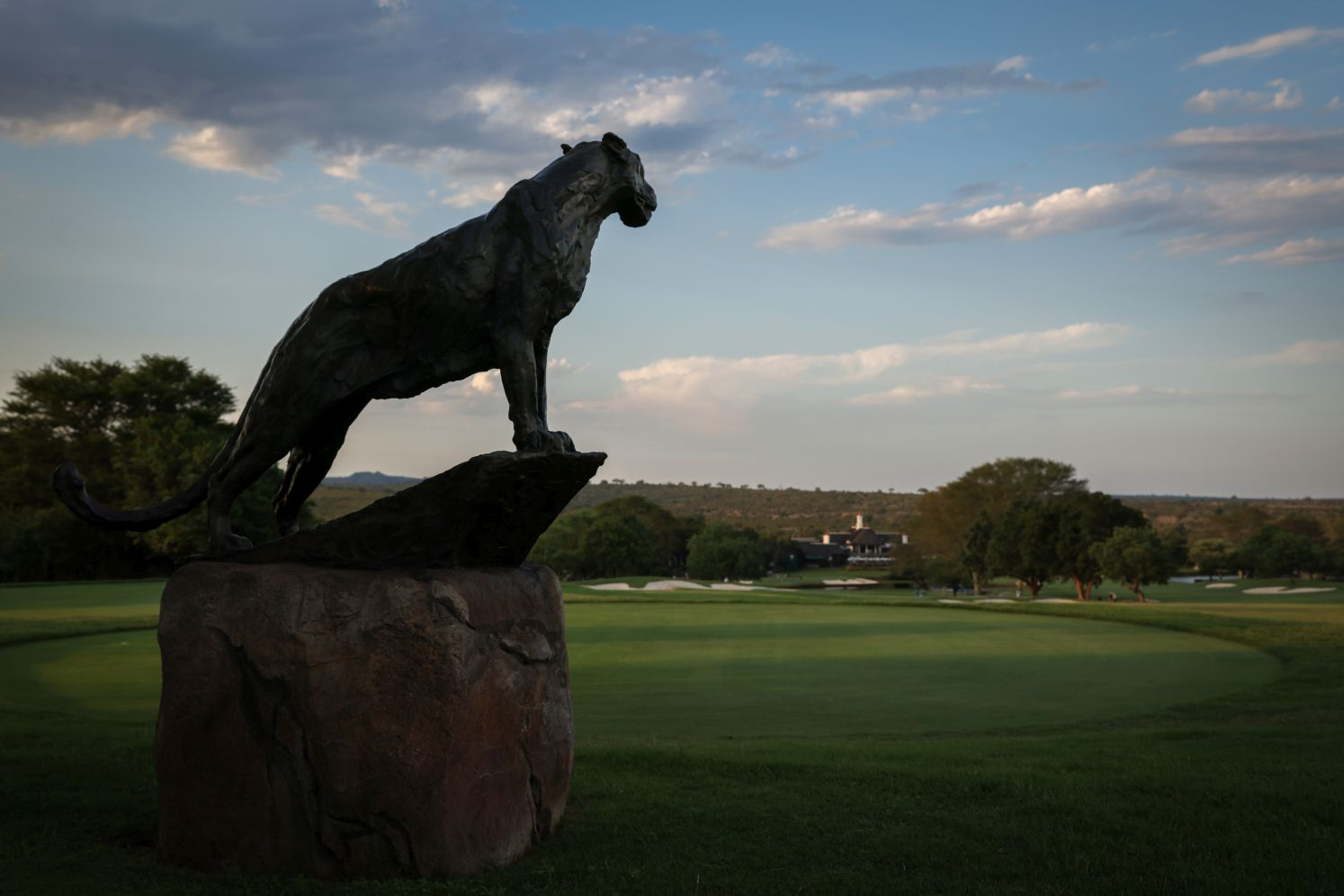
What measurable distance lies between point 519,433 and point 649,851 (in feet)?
7.47

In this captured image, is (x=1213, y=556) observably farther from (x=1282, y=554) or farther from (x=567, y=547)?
(x=567, y=547)

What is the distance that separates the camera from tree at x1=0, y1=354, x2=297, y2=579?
35156mm

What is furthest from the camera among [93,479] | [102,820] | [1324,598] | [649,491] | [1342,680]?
[649,491]

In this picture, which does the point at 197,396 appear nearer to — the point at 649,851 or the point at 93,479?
the point at 93,479

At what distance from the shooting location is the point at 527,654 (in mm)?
5391

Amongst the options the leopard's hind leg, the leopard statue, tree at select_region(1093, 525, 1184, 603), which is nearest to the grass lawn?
the leopard's hind leg

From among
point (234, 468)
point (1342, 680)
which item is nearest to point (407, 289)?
point (234, 468)

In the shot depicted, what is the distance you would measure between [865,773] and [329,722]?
12.2ft

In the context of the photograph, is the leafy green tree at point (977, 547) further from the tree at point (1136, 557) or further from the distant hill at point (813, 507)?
the distant hill at point (813, 507)

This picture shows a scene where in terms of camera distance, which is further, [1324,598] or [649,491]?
[649,491]

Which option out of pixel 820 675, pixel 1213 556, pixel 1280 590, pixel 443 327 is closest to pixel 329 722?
pixel 443 327

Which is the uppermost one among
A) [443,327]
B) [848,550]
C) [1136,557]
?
[443,327]

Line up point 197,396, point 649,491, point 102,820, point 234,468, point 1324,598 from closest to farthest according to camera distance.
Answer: point 234,468 < point 102,820 < point 1324,598 < point 197,396 < point 649,491

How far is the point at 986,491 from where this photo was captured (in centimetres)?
5947
